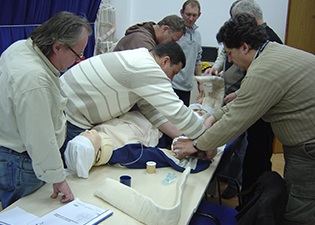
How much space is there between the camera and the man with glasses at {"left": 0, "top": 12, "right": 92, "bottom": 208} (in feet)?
4.25

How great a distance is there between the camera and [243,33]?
1.80 m

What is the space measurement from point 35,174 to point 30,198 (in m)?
0.13

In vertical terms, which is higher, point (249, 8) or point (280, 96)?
point (249, 8)

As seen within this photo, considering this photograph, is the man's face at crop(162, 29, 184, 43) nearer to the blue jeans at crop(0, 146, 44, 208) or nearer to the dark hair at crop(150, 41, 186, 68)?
the dark hair at crop(150, 41, 186, 68)

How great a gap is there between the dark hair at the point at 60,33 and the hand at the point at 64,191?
55 cm

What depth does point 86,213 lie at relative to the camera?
1383 millimetres

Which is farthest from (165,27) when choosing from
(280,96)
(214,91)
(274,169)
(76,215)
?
(274,169)

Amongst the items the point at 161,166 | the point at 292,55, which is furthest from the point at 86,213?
the point at 292,55

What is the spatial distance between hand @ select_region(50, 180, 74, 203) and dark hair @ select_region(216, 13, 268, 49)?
3.68 feet

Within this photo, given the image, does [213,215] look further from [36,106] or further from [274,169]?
[274,169]

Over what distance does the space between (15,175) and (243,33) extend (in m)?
1.32

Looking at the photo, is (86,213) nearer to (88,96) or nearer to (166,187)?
(166,187)

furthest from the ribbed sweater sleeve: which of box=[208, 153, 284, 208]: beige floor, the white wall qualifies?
the white wall

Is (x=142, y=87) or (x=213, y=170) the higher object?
(x=142, y=87)
